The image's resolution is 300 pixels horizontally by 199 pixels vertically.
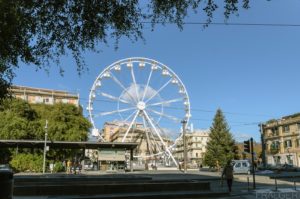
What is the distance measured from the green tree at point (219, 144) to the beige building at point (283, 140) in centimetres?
808

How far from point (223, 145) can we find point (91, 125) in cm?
2830

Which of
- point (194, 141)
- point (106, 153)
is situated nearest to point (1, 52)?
point (106, 153)

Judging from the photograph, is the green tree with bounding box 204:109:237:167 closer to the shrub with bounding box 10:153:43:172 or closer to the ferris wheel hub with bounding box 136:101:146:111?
the ferris wheel hub with bounding box 136:101:146:111

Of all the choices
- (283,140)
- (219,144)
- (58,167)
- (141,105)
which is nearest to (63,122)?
(58,167)

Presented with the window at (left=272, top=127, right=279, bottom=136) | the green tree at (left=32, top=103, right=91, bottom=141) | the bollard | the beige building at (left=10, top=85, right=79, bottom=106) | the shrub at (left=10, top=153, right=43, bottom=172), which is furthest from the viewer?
the beige building at (left=10, top=85, right=79, bottom=106)

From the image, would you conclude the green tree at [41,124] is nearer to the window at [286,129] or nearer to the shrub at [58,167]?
the shrub at [58,167]

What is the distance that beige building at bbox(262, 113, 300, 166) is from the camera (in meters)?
88.2

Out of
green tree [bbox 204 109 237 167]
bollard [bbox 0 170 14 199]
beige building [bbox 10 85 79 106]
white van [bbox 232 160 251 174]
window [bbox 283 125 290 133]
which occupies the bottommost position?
bollard [bbox 0 170 14 199]

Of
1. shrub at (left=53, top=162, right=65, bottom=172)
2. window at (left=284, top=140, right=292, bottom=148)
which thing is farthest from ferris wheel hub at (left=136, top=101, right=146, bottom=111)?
window at (left=284, top=140, right=292, bottom=148)

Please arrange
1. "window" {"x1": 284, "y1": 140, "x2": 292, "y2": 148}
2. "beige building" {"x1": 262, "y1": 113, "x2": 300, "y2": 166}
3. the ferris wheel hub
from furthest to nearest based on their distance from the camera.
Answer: "window" {"x1": 284, "y1": 140, "x2": 292, "y2": 148} → "beige building" {"x1": 262, "y1": 113, "x2": 300, "y2": 166} → the ferris wheel hub

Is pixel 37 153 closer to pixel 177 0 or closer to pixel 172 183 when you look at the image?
pixel 172 183

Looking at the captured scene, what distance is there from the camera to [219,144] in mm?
81438

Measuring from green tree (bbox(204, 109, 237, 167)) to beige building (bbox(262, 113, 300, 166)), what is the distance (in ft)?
26.5

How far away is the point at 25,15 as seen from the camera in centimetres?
790
